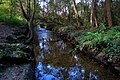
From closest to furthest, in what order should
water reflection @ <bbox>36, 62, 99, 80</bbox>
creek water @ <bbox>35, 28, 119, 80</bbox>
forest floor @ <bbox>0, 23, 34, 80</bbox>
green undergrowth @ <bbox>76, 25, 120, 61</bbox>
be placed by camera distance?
forest floor @ <bbox>0, 23, 34, 80</bbox> → water reflection @ <bbox>36, 62, 99, 80</bbox> → creek water @ <bbox>35, 28, 119, 80</bbox> → green undergrowth @ <bbox>76, 25, 120, 61</bbox>

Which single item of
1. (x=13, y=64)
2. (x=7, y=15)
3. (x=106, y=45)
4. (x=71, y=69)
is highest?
(x=7, y=15)

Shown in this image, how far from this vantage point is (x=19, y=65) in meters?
9.02

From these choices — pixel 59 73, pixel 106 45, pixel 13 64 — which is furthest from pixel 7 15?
pixel 59 73

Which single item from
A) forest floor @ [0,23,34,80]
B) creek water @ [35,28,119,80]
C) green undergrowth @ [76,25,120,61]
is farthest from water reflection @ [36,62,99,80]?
green undergrowth @ [76,25,120,61]

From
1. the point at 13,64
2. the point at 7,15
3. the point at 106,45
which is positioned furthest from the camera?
the point at 7,15

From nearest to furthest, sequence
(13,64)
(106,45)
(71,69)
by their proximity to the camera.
Result: 1. (13,64)
2. (71,69)
3. (106,45)

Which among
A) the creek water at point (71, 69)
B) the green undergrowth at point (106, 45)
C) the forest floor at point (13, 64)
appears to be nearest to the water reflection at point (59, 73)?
the creek water at point (71, 69)

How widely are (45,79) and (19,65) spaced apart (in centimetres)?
147

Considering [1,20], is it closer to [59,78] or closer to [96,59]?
[96,59]

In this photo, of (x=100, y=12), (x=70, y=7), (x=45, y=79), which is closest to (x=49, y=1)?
(x=70, y=7)

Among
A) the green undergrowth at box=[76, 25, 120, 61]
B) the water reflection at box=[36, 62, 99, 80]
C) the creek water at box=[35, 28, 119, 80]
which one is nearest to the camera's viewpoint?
the water reflection at box=[36, 62, 99, 80]

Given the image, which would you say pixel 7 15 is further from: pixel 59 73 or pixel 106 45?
pixel 59 73

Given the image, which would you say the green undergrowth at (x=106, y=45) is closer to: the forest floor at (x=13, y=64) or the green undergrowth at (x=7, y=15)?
the forest floor at (x=13, y=64)

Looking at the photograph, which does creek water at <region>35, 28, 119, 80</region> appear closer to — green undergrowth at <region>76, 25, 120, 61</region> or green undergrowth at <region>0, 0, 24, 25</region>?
green undergrowth at <region>76, 25, 120, 61</region>
